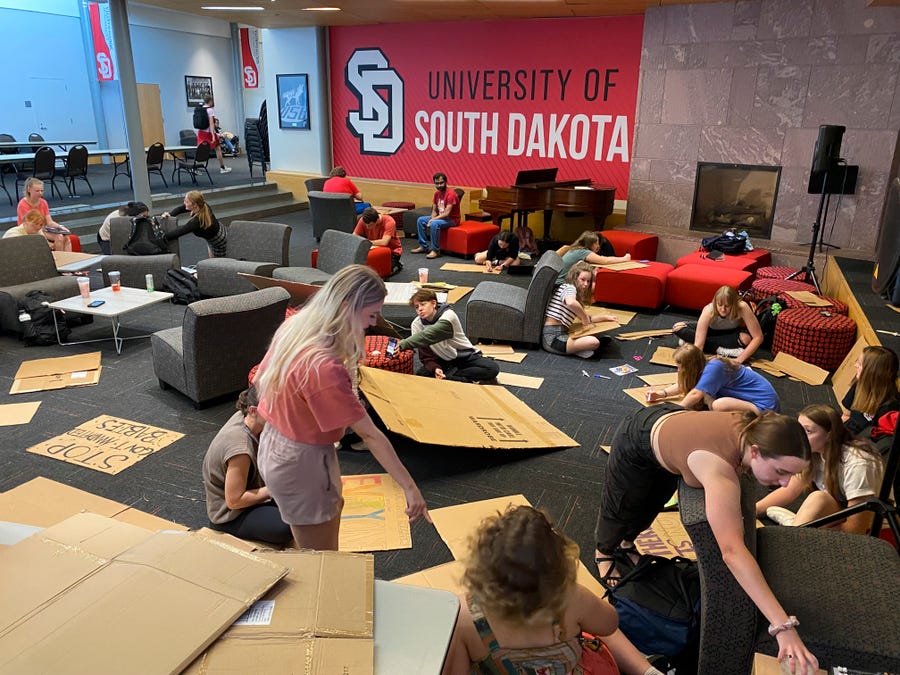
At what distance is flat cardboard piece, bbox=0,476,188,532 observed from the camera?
3.17 metres

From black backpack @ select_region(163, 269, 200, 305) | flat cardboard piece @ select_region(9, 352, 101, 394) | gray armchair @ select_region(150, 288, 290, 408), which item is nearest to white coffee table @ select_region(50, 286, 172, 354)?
flat cardboard piece @ select_region(9, 352, 101, 394)

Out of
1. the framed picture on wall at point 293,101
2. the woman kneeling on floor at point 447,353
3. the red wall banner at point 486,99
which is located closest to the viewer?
the woman kneeling on floor at point 447,353

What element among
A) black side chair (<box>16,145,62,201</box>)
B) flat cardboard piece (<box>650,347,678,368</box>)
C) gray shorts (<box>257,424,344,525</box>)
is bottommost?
flat cardboard piece (<box>650,347,678,368</box>)

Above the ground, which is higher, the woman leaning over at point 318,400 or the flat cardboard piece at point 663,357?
the woman leaning over at point 318,400

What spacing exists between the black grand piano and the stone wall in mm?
763

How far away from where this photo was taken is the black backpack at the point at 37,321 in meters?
5.69

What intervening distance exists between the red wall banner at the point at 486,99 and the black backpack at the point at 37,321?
711 centimetres

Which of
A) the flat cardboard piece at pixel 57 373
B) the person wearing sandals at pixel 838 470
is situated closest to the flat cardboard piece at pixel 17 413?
the flat cardboard piece at pixel 57 373

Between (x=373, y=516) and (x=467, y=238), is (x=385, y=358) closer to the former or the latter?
(x=373, y=516)

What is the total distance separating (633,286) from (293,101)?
8.55 meters

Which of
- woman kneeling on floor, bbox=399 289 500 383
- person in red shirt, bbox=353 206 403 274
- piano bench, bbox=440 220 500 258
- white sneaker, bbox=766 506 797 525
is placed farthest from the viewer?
piano bench, bbox=440 220 500 258

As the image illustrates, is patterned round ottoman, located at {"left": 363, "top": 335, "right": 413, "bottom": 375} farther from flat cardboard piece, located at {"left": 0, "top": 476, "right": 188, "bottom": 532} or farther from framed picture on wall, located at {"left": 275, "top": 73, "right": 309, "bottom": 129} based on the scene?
framed picture on wall, located at {"left": 275, "top": 73, "right": 309, "bottom": 129}

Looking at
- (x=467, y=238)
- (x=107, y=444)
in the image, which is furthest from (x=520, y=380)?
(x=467, y=238)

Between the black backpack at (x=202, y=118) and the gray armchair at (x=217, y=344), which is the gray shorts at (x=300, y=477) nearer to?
the gray armchair at (x=217, y=344)
